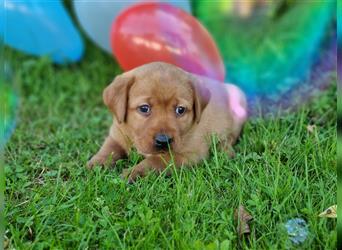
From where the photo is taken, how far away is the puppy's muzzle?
373 cm

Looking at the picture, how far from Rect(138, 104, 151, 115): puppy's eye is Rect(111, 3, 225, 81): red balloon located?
75 cm

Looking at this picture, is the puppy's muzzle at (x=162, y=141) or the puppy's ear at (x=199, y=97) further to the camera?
the puppy's ear at (x=199, y=97)

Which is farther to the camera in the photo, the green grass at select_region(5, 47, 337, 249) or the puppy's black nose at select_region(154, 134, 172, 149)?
the puppy's black nose at select_region(154, 134, 172, 149)

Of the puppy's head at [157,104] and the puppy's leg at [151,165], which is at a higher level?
the puppy's head at [157,104]

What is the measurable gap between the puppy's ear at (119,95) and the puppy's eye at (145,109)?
0.37 feet

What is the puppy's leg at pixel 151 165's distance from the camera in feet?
12.3

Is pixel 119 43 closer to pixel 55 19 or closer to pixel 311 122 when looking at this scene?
pixel 55 19

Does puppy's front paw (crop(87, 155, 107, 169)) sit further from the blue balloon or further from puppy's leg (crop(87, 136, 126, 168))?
the blue balloon

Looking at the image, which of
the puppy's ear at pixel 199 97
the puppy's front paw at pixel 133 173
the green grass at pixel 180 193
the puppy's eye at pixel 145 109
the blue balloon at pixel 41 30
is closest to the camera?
the green grass at pixel 180 193

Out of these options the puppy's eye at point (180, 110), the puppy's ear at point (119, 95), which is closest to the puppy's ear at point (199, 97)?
the puppy's eye at point (180, 110)

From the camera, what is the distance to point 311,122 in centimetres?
458

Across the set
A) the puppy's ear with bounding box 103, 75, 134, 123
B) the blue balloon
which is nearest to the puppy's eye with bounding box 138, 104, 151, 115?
the puppy's ear with bounding box 103, 75, 134, 123

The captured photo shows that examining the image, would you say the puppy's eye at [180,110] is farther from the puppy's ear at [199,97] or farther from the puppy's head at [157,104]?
the puppy's ear at [199,97]

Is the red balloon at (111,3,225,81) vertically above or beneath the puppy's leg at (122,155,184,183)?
above
